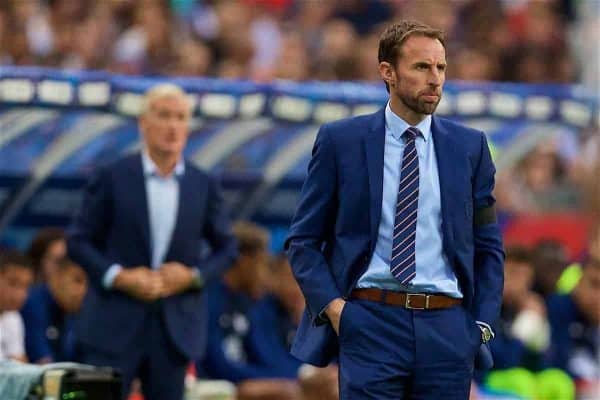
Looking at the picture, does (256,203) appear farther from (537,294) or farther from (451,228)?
(451,228)

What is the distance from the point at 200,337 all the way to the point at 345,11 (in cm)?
774

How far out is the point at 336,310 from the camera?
21.0 ft

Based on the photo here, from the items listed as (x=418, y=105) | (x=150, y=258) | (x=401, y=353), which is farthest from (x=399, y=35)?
(x=150, y=258)

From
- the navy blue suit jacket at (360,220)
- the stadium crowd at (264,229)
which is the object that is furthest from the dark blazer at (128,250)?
the navy blue suit jacket at (360,220)

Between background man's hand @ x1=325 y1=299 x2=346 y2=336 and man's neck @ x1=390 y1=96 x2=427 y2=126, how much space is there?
702 mm

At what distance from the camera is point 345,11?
53.8ft

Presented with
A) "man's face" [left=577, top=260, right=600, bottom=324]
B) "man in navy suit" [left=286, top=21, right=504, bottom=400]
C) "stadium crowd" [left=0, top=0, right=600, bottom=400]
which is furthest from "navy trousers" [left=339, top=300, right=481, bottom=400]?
"man's face" [left=577, top=260, right=600, bottom=324]

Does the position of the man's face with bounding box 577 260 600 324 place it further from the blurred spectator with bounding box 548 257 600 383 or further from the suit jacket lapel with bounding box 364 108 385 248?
the suit jacket lapel with bounding box 364 108 385 248

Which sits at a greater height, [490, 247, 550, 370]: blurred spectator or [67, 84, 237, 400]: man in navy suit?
[67, 84, 237, 400]: man in navy suit

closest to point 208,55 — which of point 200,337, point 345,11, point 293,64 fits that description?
point 293,64

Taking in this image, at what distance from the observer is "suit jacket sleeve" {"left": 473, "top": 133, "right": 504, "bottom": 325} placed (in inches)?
257

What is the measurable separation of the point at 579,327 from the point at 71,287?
3.99 metres

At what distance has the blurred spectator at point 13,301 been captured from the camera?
10062 mm

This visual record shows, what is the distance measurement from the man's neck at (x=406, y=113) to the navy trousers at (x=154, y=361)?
2.80 meters
